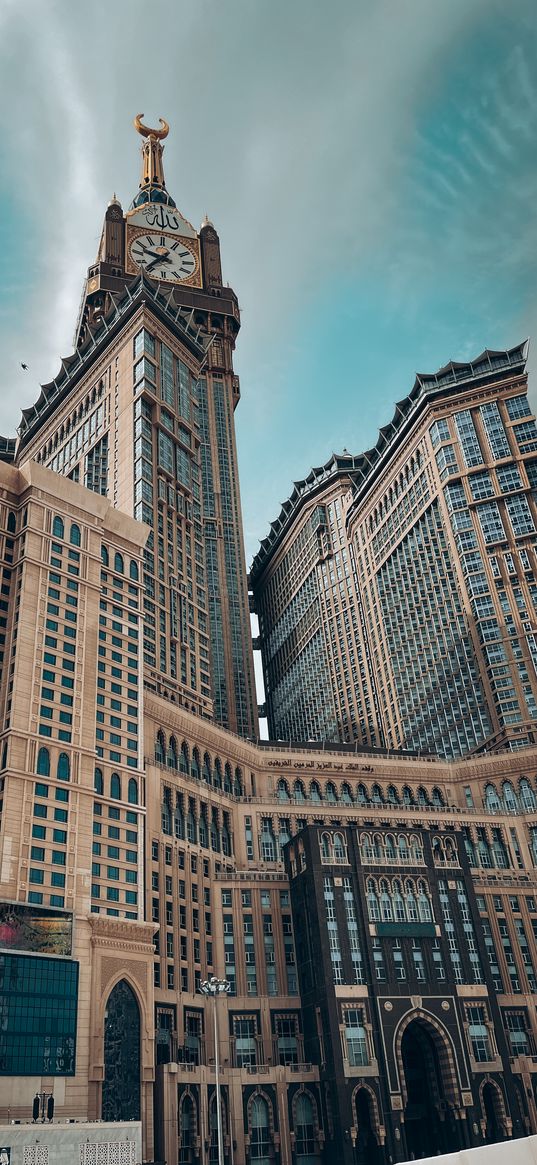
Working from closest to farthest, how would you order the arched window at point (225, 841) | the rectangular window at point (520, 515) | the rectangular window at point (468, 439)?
the arched window at point (225, 841) → the rectangular window at point (520, 515) → the rectangular window at point (468, 439)

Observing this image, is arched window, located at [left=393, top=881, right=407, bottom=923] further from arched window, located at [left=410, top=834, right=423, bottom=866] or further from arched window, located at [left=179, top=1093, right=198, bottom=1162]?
arched window, located at [left=179, top=1093, right=198, bottom=1162]

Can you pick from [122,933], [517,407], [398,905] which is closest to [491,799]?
[398,905]

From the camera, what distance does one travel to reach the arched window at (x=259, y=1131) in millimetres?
91312

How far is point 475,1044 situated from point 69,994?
45721 millimetres

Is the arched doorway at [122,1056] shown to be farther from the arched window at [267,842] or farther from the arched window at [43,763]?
the arched window at [267,842]

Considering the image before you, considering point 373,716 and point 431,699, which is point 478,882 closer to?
point 431,699

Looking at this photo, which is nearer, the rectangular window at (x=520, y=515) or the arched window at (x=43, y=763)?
the arched window at (x=43, y=763)

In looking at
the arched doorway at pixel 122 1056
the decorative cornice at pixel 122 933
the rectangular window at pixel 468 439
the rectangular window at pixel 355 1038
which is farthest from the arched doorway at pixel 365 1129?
the rectangular window at pixel 468 439

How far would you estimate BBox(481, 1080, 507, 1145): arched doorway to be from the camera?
94.9m

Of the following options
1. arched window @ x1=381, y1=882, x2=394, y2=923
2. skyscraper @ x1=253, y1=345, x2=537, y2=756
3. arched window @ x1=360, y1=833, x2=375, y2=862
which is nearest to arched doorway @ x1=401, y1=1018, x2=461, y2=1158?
arched window @ x1=381, y1=882, x2=394, y2=923

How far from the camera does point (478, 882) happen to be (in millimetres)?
120812

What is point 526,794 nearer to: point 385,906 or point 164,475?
point 385,906

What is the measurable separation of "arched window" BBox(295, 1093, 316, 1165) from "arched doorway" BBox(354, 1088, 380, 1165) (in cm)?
530

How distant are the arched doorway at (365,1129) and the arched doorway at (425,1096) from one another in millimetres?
4023
